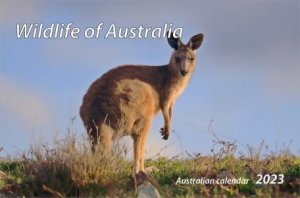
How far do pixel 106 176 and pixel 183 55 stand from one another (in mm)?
3736

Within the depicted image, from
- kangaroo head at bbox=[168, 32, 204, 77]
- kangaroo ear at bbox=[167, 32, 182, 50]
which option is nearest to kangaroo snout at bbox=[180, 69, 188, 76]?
kangaroo head at bbox=[168, 32, 204, 77]

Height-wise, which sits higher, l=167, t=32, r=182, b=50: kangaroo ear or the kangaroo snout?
l=167, t=32, r=182, b=50: kangaroo ear

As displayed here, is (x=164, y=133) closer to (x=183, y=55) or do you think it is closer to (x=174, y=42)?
(x=183, y=55)

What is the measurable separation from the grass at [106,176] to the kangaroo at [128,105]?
17.0 inches

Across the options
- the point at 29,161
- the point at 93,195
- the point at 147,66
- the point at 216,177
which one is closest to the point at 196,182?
the point at 216,177

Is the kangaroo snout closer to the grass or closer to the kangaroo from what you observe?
the kangaroo

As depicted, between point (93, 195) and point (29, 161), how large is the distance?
1736 mm

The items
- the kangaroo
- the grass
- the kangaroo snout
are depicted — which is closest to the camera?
the grass

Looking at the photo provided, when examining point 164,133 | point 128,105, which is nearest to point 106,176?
point 128,105

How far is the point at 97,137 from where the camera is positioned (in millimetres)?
9500

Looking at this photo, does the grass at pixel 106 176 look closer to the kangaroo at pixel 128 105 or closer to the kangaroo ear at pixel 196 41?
the kangaroo at pixel 128 105

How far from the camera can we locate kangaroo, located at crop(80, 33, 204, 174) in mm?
9781

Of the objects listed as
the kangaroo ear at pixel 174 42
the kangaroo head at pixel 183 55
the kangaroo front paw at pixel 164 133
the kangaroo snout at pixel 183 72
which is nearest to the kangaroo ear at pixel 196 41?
the kangaroo head at pixel 183 55

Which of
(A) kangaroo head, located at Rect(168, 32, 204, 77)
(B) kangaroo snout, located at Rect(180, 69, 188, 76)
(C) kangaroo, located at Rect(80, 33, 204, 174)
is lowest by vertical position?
(C) kangaroo, located at Rect(80, 33, 204, 174)
